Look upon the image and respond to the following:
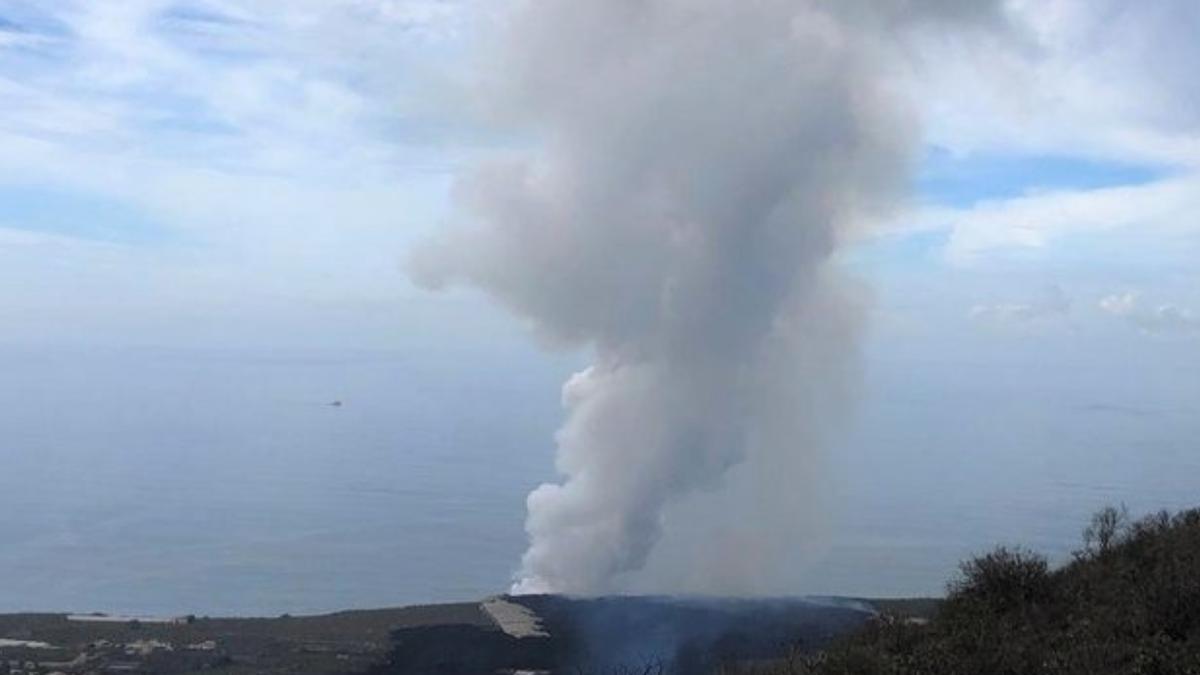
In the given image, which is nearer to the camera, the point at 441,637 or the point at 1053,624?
the point at 1053,624

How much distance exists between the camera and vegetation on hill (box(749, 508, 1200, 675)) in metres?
9.29

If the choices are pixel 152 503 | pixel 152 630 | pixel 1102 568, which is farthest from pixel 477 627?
pixel 152 503

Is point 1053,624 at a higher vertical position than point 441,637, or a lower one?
lower

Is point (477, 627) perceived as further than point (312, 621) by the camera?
No

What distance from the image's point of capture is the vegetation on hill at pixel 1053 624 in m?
9.29

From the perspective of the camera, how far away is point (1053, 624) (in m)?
11.2

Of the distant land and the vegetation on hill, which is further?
the distant land

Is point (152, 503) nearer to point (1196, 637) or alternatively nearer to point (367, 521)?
point (367, 521)

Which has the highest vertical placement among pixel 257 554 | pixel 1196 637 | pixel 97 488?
pixel 97 488

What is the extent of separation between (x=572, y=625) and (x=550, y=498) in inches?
790

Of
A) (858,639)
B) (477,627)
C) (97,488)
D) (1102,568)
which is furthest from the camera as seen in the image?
(97,488)

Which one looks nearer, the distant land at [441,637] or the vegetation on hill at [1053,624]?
the vegetation on hill at [1053,624]

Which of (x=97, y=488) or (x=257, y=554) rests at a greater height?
(x=97, y=488)

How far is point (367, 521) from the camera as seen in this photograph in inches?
4183
